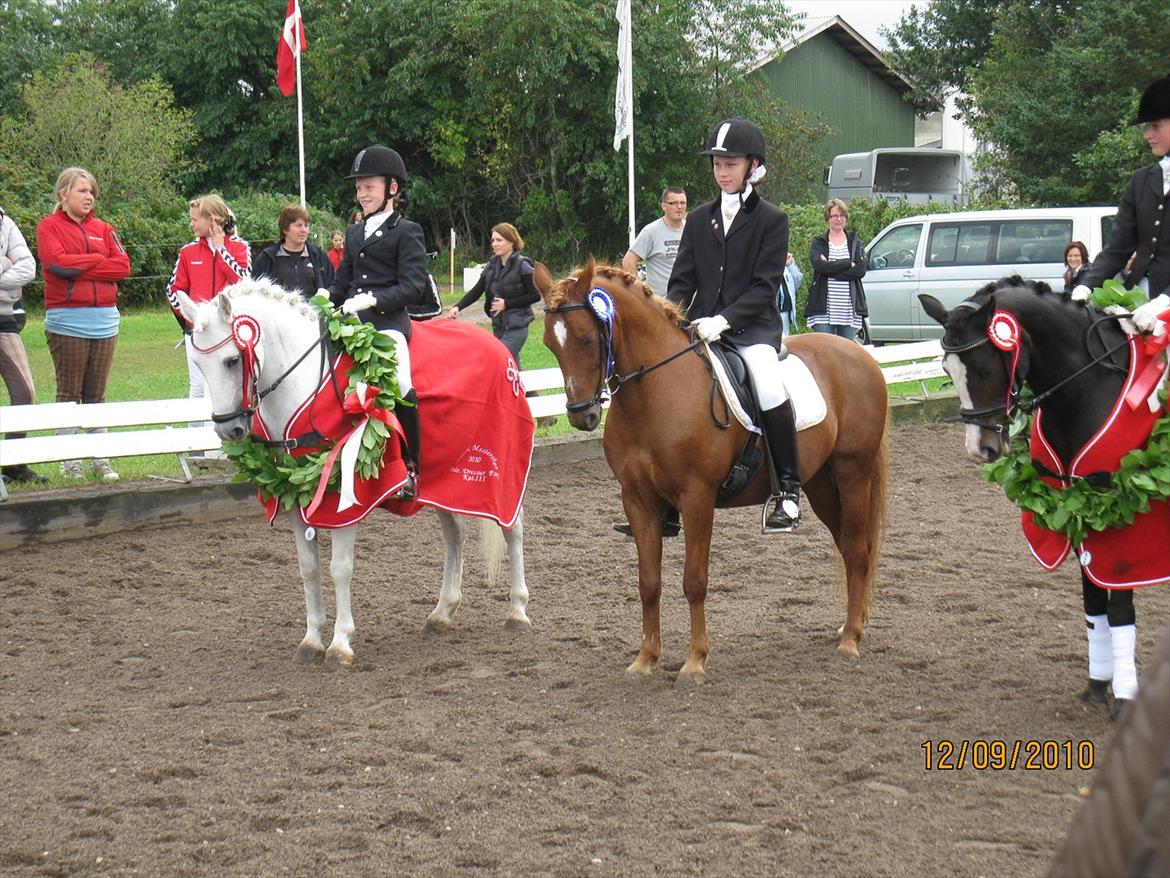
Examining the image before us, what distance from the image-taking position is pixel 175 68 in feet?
128

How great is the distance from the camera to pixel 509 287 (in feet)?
37.1

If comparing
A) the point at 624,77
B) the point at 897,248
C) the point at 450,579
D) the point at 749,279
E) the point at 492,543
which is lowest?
the point at 450,579

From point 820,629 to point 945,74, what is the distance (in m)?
40.0

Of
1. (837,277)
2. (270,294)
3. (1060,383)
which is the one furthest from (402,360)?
(837,277)

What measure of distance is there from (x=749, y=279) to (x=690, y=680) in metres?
1.95

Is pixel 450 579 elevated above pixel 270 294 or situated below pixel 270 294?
below

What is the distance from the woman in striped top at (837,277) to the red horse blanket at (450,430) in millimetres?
6826

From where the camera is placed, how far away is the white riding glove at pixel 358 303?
21.2 feet

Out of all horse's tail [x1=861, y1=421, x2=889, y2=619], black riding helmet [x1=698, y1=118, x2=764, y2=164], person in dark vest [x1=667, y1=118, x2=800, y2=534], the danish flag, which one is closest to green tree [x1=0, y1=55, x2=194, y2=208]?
the danish flag

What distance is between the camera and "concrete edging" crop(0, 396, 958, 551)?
8.47 metres

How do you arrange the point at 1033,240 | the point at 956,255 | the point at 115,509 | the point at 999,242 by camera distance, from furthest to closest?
1. the point at 956,255
2. the point at 999,242
3. the point at 1033,240
4. the point at 115,509

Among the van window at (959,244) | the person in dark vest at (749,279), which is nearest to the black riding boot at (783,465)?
the person in dark vest at (749,279)

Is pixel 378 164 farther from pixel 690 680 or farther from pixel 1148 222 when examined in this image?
pixel 1148 222
